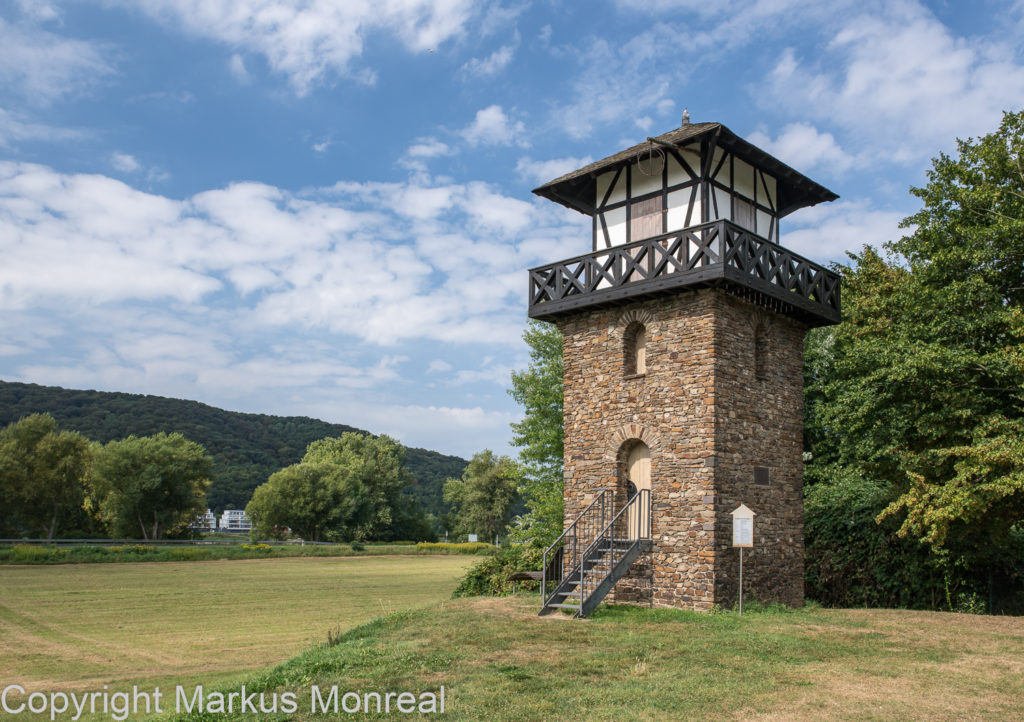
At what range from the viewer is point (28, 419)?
51250mm

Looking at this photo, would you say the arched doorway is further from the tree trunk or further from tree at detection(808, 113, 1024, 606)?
Result: the tree trunk

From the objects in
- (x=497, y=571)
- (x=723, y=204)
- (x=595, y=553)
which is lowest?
(x=497, y=571)

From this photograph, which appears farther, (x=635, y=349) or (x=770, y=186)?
(x=770, y=186)

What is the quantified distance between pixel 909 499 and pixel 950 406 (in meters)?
2.05

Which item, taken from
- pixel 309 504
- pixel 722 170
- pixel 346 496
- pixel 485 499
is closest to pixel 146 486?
pixel 309 504

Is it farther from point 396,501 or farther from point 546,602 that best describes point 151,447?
point 546,602

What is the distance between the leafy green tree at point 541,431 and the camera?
1134 inches

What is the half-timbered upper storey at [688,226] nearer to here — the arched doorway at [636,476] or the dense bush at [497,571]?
the arched doorway at [636,476]

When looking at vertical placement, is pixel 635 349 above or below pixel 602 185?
below

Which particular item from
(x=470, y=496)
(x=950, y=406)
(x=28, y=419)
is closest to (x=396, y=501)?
A: (x=470, y=496)

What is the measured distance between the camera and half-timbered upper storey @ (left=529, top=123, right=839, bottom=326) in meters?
15.2

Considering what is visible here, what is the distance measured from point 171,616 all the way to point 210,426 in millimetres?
86804

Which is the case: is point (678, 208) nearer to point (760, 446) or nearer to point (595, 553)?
point (760, 446)

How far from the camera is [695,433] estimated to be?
48.8 feet
